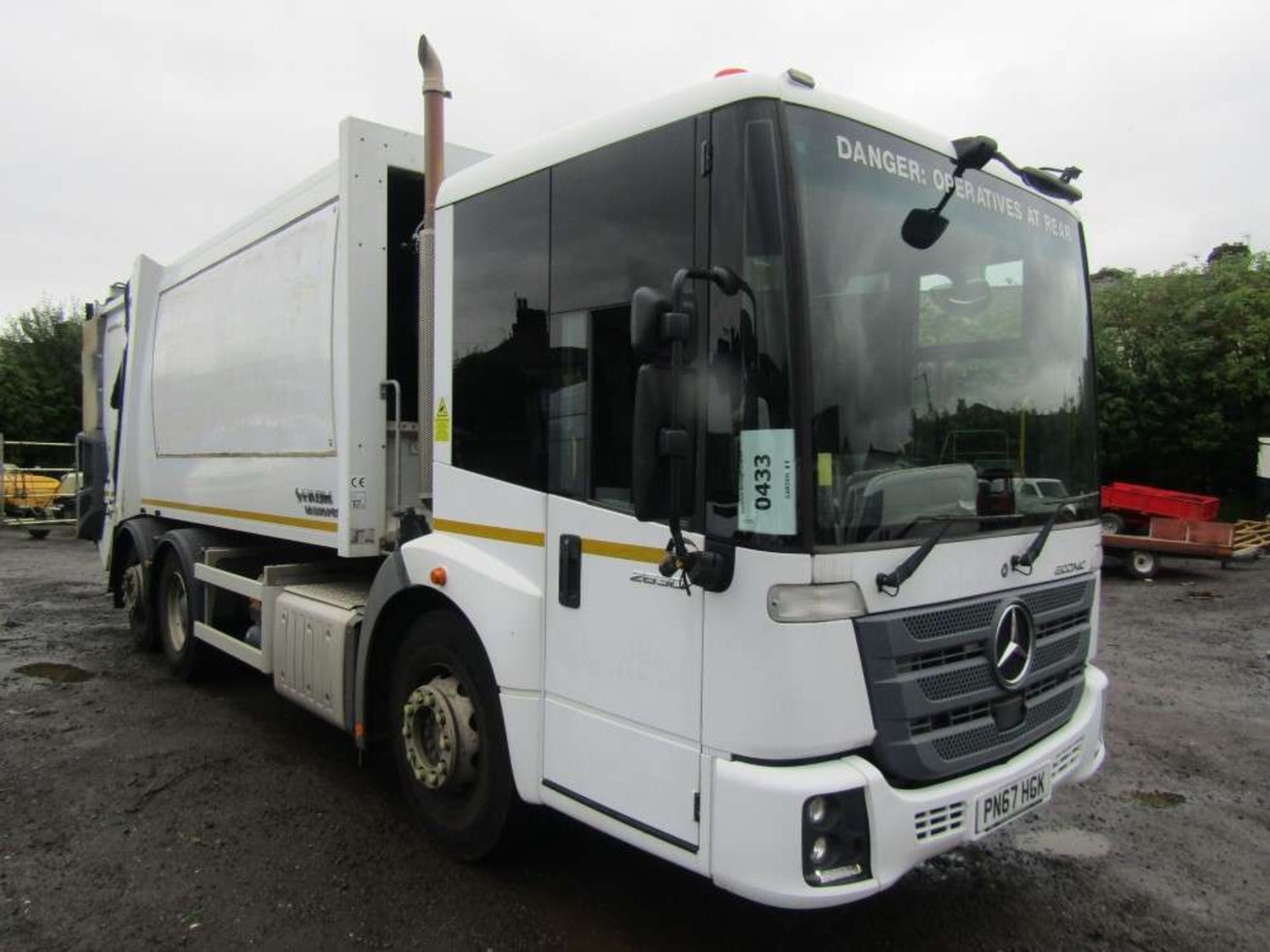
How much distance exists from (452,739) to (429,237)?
2.27 meters

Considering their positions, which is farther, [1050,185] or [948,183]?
[1050,185]

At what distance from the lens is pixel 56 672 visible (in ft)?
23.4

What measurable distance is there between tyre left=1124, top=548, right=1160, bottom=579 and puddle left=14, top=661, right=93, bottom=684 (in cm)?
1466

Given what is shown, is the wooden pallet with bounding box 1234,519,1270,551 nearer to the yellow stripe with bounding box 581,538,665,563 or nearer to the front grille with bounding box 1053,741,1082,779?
the front grille with bounding box 1053,741,1082,779

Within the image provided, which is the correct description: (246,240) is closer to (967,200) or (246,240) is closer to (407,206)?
(407,206)

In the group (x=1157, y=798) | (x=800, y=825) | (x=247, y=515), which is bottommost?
(x=1157, y=798)

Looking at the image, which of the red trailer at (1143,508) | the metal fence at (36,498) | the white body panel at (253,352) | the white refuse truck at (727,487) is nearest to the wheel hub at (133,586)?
the white body panel at (253,352)

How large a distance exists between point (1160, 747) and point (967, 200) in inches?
164

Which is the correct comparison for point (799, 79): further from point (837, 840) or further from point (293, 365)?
point (293, 365)

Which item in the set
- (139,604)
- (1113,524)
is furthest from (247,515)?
(1113,524)

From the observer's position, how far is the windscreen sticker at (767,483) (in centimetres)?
253

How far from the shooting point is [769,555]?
2.54 m

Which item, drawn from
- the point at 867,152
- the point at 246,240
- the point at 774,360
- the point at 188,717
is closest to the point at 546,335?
the point at 774,360

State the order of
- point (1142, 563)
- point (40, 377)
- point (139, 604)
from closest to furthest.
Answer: point (139, 604), point (1142, 563), point (40, 377)
